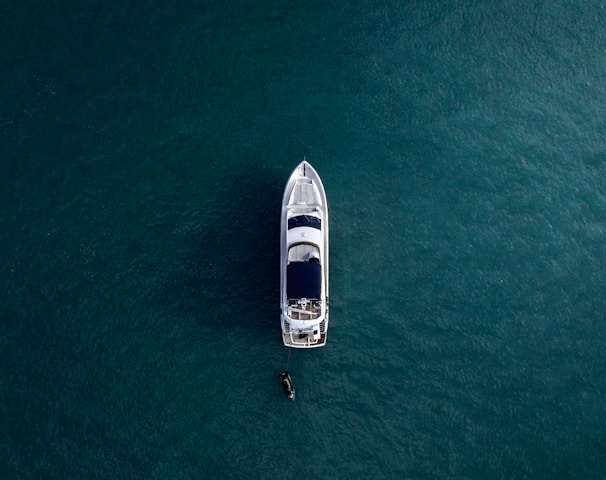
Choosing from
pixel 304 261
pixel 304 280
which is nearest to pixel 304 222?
pixel 304 261

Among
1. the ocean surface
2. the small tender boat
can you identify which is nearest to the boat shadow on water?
the ocean surface

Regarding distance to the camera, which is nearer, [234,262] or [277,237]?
[234,262]

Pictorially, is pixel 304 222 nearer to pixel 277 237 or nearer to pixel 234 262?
pixel 277 237

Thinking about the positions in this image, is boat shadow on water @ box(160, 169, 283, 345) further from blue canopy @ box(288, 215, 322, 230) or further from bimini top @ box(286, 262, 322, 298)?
bimini top @ box(286, 262, 322, 298)

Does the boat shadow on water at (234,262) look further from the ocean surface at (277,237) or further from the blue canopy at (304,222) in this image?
the blue canopy at (304,222)

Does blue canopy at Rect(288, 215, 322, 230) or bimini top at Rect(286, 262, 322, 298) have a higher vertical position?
blue canopy at Rect(288, 215, 322, 230)

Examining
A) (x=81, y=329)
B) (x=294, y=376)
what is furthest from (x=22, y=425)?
(x=294, y=376)
